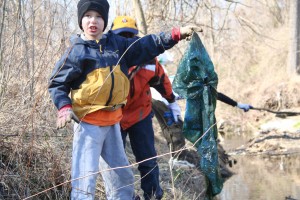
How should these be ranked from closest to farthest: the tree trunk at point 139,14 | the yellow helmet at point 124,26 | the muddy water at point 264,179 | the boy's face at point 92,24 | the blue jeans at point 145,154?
the boy's face at point 92,24 → the blue jeans at point 145,154 → the yellow helmet at point 124,26 → the muddy water at point 264,179 → the tree trunk at point 139,14

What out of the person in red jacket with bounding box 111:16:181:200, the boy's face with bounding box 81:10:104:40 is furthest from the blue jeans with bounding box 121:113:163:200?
the boy's face with bounding box 81:10:104:40

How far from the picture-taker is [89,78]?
3730 mm

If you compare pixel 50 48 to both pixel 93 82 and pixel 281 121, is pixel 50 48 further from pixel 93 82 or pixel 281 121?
pixel 281 121

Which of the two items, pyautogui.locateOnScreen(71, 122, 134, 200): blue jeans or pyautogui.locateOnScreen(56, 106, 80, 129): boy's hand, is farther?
pyautogui.locateOnScreen(71, 122, 134, 200): blue jeans

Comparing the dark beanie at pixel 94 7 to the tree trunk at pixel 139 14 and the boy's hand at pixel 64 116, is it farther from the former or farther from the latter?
the tree trunk at pixel 139 14

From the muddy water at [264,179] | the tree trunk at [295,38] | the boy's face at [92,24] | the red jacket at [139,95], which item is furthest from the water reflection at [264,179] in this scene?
the tree trunk at [295,38]

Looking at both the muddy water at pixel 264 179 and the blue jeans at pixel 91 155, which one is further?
the muddy water at pixel 264 179

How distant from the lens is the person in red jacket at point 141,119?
15.5 feet

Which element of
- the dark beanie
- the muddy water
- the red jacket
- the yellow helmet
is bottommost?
the muddy water

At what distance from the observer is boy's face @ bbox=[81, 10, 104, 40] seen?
3797 millimetres

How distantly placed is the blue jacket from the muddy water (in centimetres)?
361

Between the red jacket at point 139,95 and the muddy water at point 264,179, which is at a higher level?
the red jacket at point 139,95

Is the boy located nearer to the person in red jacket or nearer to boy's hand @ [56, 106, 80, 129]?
boy's hand @ [56, 106, 80, 129]

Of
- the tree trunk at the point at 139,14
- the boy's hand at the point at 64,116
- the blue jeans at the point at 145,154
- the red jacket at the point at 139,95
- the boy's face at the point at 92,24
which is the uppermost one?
the tree trunk at the point at 139,14
